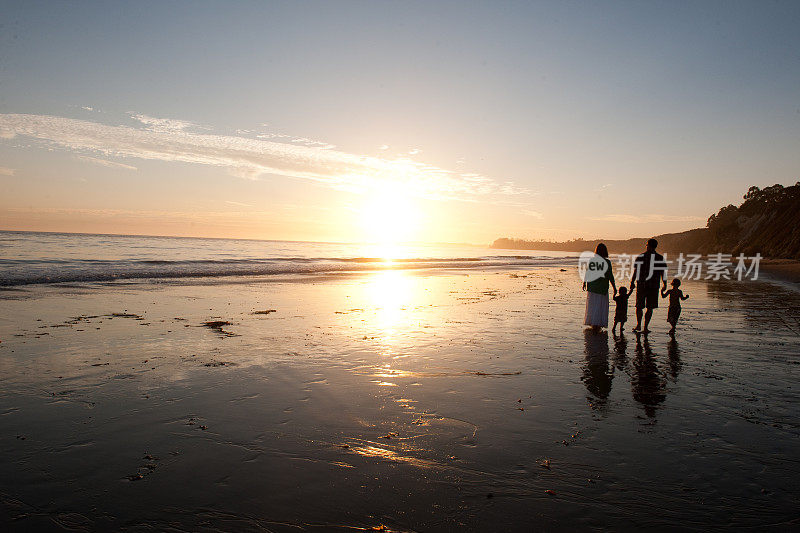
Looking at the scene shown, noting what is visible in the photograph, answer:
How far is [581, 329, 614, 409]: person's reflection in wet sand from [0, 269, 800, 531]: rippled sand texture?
92 mm

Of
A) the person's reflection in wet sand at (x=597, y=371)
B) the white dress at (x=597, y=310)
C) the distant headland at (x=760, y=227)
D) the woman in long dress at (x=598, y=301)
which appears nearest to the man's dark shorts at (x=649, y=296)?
the woman in long dress at (x=598, y=301)

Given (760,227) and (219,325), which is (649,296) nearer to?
(219,325)

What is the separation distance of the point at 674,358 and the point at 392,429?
7.23 metres

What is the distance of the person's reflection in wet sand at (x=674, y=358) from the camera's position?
8117mm

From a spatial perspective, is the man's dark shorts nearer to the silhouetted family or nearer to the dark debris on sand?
the silhouetted family

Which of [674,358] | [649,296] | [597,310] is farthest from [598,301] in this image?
[674,358]

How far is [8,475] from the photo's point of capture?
423 centimetres

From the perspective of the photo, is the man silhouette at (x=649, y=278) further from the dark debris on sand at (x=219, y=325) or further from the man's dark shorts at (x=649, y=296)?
the dark debris on sand at (x=219, y=325)

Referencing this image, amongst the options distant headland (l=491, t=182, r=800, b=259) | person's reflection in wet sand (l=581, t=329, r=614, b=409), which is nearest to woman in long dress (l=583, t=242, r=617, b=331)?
person's reflection in wet sand (l=581, t=329, r=614, b=409)

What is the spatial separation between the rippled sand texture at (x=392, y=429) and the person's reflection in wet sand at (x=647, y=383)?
0.05 metres

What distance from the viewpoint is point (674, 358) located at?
9.34 meters
